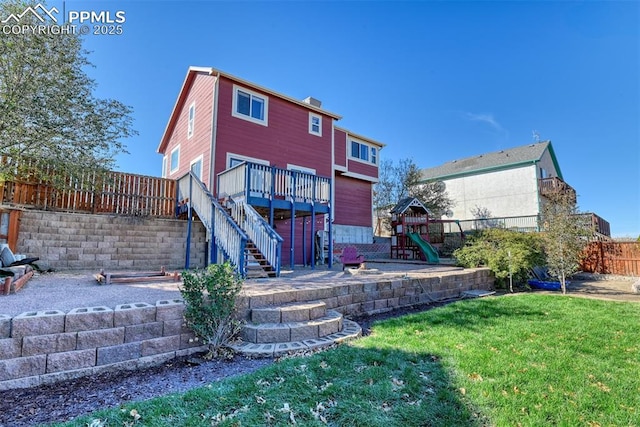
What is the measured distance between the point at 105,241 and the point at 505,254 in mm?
11881

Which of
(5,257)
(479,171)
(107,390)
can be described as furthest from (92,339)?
(479,171)

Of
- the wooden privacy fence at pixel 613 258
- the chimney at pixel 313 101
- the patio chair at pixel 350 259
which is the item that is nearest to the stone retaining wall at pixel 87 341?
the patio chair at pixel 350 259

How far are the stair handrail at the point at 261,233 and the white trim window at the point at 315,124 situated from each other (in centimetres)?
664

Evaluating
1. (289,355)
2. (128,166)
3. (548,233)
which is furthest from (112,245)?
(548,233)

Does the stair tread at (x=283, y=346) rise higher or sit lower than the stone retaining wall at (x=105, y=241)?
lower

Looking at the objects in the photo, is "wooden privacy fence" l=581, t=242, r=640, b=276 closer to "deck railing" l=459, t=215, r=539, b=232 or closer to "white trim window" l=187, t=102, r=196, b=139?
"deck railing" l=459, t=215, r=539, b=232

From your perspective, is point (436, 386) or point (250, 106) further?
point (250, 106)

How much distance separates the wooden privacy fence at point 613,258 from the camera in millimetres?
12570

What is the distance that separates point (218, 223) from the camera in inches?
295

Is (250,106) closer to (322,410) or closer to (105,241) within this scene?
(105,241)

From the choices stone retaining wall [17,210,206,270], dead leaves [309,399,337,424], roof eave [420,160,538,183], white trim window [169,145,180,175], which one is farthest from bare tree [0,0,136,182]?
roof eave [420,160,538,183]

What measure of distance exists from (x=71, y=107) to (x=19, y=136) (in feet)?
4.11

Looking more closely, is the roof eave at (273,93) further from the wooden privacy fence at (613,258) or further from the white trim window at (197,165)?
the wooden privacy fence at (613,258)

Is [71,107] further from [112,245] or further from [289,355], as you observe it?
[289,355]
